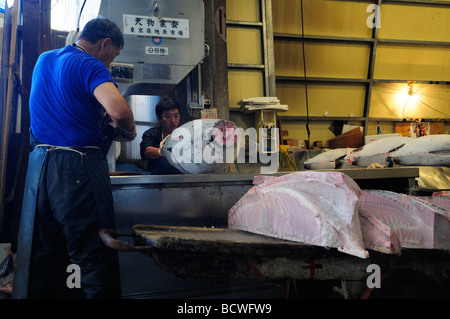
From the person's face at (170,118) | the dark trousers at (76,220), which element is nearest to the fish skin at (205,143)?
the dark trousers at (76,220)

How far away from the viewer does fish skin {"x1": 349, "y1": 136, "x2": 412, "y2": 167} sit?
3.14 meters

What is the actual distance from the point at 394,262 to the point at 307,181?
51cm

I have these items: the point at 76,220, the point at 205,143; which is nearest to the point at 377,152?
the point at 205,143

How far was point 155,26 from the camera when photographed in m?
2.63

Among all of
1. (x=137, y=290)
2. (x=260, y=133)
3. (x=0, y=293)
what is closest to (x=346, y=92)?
(x=260, y=133)

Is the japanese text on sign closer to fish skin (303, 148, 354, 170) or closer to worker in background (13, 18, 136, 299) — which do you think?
worker in background (13, 18, 136, 299)

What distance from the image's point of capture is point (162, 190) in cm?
222

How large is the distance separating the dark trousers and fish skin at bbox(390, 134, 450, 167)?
243 cm

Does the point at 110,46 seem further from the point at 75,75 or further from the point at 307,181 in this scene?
the point at 307,181

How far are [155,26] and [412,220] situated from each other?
212cm

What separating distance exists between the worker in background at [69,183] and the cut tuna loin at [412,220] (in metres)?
1.29

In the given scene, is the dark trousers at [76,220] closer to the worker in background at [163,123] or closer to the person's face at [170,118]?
the worker in background at [163,123]

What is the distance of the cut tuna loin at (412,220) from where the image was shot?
158 centimetres

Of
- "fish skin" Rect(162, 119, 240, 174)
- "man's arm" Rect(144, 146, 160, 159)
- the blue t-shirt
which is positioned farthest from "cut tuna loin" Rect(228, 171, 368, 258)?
"man's arm" Rect(144, 146, 160, 159)
